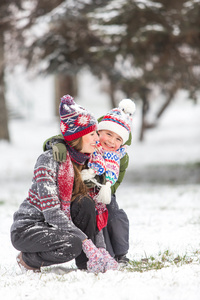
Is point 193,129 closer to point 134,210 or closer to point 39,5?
point 39,5

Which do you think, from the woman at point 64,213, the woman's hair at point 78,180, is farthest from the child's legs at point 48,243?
the woman's hair at point 78,180

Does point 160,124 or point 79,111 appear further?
point 160,124

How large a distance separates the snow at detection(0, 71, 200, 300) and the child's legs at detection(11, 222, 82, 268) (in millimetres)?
146

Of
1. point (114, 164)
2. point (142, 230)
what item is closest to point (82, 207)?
point (114, 164)

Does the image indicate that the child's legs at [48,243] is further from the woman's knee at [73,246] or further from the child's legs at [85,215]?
the child's legs at [85,215]

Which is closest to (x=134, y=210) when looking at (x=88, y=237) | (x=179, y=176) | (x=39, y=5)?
(x=88, y=237)

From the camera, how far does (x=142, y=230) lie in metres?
5.36

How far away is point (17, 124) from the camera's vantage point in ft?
82.9

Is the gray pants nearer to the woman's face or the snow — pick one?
the snow

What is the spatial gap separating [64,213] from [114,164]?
642 mm

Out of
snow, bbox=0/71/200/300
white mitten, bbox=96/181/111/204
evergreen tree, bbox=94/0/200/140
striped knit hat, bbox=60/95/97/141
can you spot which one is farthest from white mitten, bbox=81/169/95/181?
evergreen tree, bbox=94/0/200/140

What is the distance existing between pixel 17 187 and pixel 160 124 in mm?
18119

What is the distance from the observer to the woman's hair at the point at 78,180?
11.4ft

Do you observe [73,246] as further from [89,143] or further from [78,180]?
[89,143]
